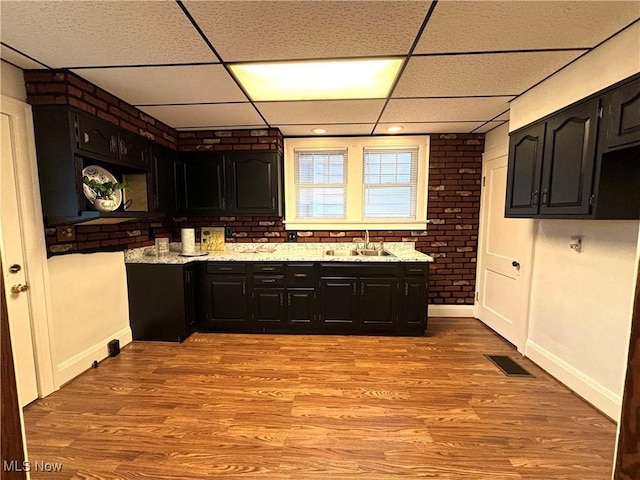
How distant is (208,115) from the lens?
2.87 meters

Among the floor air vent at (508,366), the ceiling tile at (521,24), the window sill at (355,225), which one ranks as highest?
the ceiling tile at (521,24)

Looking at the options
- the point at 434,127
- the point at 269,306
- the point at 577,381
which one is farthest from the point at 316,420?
the point at 434,127

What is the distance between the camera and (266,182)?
3.35 m

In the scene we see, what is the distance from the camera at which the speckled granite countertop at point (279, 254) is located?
301cm

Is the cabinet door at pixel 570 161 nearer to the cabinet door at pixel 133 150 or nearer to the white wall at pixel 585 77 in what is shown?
the white wall at pixel 585 77

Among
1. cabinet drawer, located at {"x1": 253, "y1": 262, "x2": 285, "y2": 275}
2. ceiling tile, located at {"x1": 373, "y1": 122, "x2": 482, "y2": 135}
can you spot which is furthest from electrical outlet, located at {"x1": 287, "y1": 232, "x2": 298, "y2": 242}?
ceiling tile, located at {"x1": 373, "y1": 122, "x2": 482, "y2": 135}

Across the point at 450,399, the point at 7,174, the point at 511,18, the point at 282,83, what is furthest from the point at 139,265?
the point at 511,18

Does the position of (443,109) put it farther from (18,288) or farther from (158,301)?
(18,288)

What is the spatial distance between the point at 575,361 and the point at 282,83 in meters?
3.13

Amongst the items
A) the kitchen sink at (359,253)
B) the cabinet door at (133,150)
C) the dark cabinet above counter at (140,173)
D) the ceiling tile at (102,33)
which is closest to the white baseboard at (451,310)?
the kitchen sink at (359,253)

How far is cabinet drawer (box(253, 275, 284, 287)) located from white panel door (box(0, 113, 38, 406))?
1.79m

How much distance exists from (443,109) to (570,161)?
3.94ft

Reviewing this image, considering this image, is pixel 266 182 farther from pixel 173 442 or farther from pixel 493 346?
pixel 493 346

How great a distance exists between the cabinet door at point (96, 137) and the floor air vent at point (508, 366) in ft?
12.6
